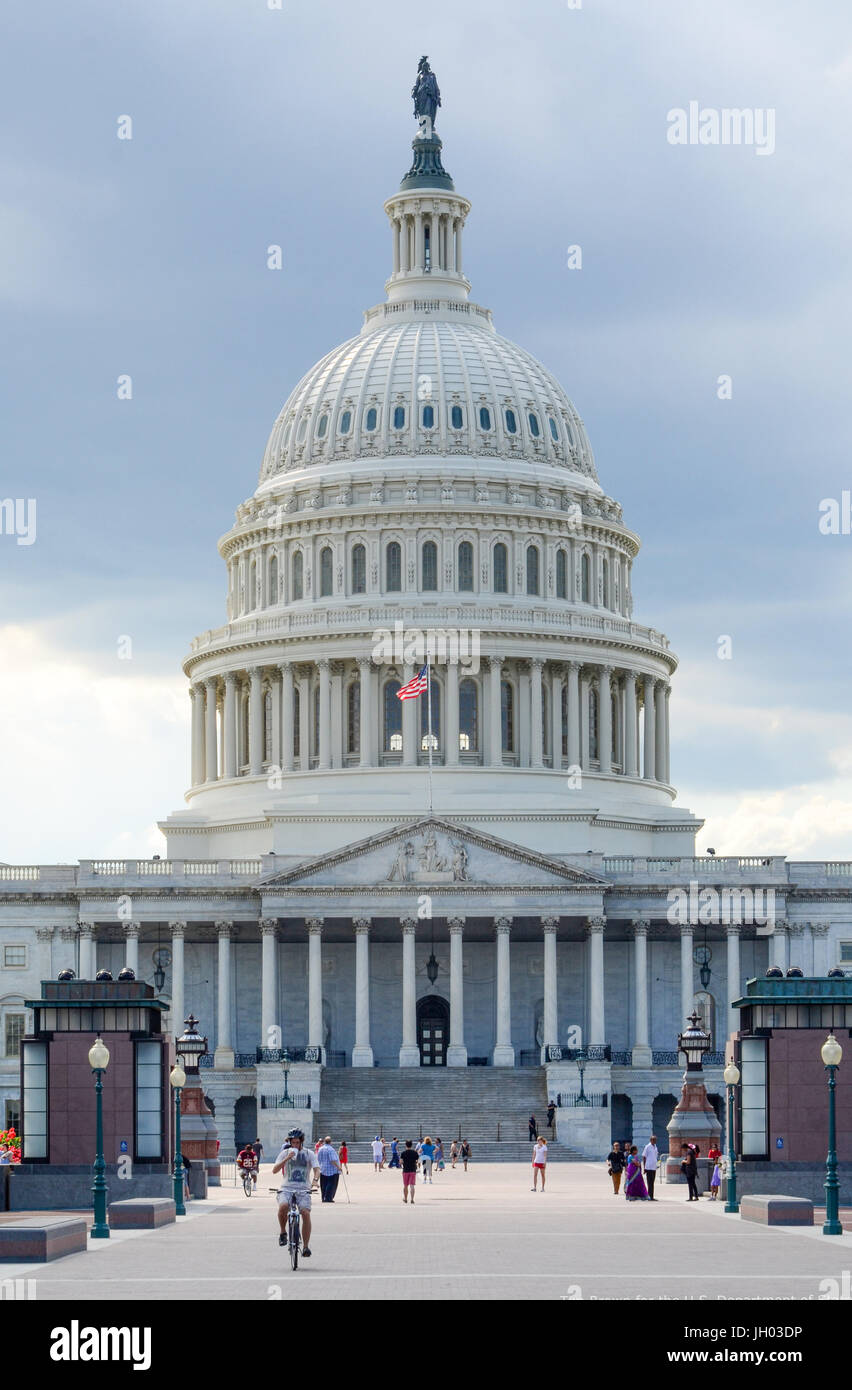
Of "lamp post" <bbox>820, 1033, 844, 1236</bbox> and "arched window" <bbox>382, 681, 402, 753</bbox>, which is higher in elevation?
"arched window" <bbox>382, 681, 402, 753</bbox>

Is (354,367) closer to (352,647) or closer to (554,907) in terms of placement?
(352,647)

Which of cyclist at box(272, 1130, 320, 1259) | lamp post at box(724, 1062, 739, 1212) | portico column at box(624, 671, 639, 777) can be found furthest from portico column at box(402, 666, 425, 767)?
cyclist at box(272, 1130, 320, 1259)

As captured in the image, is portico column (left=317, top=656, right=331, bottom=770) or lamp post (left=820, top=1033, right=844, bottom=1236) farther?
portico column (left=317, top=656, right=331, bottom=770)

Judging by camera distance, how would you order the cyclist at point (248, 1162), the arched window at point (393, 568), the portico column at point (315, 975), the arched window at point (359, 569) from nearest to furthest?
the cyclist at point (248, 1162) < the portico column at point (315, 975) < the arched window at point (393, 568) < the arched window at point (359, 569)

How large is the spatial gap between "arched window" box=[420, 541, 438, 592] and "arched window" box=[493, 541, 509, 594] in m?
3.17

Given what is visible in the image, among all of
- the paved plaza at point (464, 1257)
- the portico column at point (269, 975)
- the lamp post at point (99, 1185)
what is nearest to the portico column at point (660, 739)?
the portico column at point (269, 975)

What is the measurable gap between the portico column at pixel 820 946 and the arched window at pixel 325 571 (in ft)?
108

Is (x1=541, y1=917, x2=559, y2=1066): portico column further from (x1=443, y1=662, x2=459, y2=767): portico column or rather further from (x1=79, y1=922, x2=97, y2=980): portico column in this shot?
(x1=79, y1=922, x2=97, y2=980): portico column

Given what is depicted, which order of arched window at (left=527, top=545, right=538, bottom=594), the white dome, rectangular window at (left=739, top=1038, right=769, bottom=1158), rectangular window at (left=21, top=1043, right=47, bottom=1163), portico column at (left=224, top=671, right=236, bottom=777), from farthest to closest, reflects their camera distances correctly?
the white dome
portico column at (left=224, top=671, right=236, bottom=777)
arched window at (left=527, top=545, right=538, bottom=594)
rectangular window at (left=739, top=1038, right=769, bottom=1158)
rectangular window at (left=21, top=1043, right=47, bottom=1163)

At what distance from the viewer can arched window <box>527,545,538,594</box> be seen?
143750mm

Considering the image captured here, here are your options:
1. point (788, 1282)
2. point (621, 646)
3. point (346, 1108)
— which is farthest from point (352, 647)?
point (788, 1282)

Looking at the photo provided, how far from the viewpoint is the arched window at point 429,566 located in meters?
142

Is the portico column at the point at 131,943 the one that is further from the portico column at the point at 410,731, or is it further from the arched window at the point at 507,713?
the arched window at the point at 507,713

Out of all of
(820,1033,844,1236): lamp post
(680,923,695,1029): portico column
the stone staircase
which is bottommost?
the stone staircase
